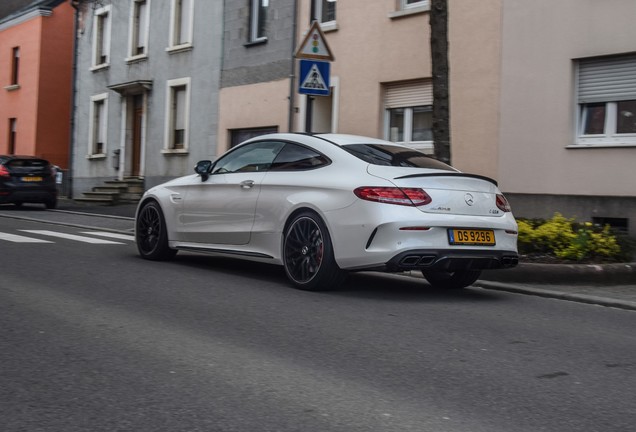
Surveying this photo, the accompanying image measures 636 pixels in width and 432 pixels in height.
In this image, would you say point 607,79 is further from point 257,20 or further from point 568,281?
point 257,20

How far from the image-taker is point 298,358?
17.3 ft

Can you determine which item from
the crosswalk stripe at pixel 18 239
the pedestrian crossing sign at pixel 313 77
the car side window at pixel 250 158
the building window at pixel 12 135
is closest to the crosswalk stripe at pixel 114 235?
the crosswalk stripe at pixel 18 239

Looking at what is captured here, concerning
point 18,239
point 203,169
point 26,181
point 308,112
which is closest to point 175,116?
point 26,181

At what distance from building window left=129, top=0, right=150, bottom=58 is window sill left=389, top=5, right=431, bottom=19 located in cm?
1284

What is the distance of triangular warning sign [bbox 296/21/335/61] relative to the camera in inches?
480

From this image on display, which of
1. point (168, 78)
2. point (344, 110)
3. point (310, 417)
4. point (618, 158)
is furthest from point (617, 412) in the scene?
point (168, 78)

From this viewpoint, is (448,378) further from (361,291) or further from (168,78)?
(168,78)

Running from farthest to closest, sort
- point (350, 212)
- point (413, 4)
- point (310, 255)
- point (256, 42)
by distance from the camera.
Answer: point (256, 42)
point (413, 4)
point (310, 255)
point (350, 212)

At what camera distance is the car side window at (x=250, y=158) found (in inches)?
357

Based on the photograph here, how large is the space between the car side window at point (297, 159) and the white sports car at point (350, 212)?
13 millimetres

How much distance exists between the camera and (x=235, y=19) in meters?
23.0

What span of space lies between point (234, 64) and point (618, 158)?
12437mm

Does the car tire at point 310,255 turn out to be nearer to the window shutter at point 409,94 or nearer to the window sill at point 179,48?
the window shutter at point 409,94

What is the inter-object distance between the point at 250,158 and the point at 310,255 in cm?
173
